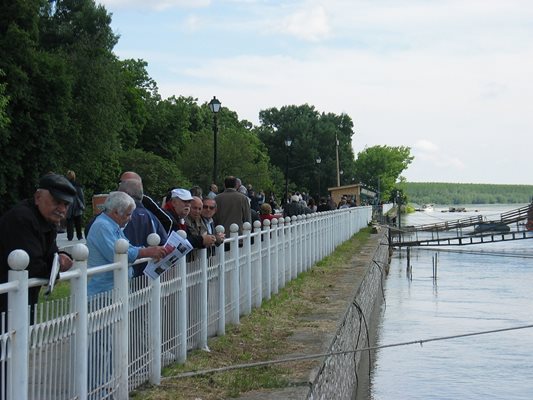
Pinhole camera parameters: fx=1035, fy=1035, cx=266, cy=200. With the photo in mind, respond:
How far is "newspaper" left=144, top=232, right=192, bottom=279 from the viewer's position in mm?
8055

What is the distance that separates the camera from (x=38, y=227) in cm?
612

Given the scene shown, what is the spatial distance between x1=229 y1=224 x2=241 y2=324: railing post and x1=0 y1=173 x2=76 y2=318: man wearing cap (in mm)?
6176

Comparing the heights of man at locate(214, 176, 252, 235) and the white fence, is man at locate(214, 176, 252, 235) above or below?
above

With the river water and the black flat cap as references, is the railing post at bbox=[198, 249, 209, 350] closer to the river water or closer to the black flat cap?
the black flat cap

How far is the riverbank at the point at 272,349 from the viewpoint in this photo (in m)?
8.56

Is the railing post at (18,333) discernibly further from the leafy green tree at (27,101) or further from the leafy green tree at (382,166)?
the leafy green tree at (382,166)

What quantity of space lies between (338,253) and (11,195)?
14771 millimetres

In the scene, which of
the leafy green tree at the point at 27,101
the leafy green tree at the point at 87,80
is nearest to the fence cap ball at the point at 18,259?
the leafy green tree at the point at 27,101

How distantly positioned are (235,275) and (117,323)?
527 centimetres

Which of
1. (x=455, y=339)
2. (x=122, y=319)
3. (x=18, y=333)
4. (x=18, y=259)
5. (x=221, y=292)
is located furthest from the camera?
(x=455, y=339)

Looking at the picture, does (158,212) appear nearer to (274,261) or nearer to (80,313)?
(80,313)

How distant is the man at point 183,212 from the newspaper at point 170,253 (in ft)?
6.04

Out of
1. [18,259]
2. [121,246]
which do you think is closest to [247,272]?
Answer: [121,246]

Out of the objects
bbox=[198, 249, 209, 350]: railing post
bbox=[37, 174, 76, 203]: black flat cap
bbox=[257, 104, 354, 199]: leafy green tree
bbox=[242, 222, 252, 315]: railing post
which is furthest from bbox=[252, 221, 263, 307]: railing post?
bbox=[257, 104, 354, 199]: leafy green tree
